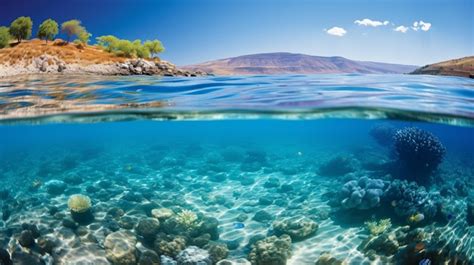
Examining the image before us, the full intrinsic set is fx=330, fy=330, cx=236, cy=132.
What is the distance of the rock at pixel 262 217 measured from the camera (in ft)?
32.5

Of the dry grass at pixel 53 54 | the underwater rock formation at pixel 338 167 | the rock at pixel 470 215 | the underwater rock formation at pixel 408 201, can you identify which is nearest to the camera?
the underwater rock formation at pixel 408 201

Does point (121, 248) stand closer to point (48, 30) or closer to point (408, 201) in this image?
point (408, 201)

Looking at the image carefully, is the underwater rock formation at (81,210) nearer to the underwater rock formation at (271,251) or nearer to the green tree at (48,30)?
the underwater rock formation at (271,251)

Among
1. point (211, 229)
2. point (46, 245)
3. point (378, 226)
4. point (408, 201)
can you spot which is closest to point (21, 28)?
point (46, 245)

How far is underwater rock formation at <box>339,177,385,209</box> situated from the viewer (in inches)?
374

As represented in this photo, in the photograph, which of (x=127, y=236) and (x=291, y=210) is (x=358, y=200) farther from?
(x=127, y=236)

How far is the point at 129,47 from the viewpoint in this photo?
159ft

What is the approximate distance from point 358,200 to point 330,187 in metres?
3.03

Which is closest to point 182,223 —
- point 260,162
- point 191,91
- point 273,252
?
point 273,252

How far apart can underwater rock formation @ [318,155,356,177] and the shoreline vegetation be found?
24.3 m

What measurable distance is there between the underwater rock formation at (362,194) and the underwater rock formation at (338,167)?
4107mm

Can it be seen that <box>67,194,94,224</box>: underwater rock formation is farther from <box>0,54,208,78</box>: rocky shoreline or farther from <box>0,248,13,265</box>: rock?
<box>0,54,208,78</box>: rocky shoreline

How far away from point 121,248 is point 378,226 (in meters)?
6.84

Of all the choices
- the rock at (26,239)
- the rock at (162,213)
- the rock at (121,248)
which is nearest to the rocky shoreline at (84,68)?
the rock at (162,213)
